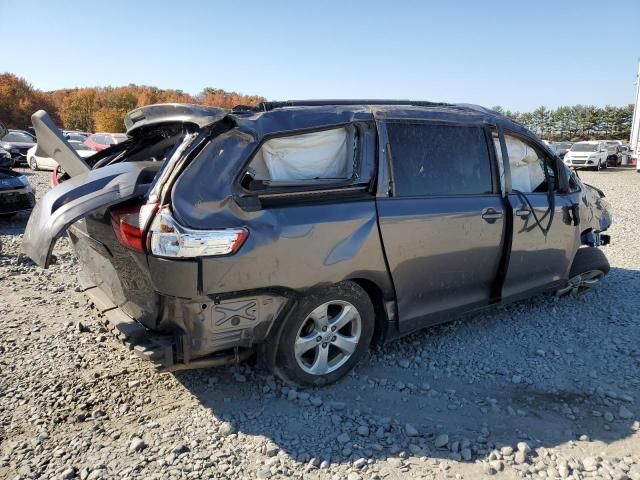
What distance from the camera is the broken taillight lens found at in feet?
8.82

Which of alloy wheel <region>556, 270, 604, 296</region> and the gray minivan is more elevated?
the gray minivan

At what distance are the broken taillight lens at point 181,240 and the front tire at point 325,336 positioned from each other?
25.8 inches

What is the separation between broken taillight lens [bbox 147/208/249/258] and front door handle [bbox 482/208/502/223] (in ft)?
6.89

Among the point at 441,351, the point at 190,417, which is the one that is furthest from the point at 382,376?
the point at 190,417

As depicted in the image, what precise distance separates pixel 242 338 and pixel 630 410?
2.54 metres

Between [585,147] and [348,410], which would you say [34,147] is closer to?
[348,410]

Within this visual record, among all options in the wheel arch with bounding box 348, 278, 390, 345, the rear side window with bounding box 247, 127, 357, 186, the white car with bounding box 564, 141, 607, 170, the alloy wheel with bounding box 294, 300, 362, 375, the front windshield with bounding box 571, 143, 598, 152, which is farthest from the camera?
the front windshield with bounding box 571, 143, 598, 152

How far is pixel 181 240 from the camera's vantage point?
2.68 meters

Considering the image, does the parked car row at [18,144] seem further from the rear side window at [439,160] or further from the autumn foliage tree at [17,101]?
the autumn foliage tree at [17,101]

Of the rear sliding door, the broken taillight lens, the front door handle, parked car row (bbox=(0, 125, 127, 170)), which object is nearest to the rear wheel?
the rear sliding door

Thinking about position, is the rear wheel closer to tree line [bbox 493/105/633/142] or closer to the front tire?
the front tire

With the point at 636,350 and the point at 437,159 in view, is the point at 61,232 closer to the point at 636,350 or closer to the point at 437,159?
the point at 437,159

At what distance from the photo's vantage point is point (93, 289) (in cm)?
357

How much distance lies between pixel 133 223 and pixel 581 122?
81.6 meters
